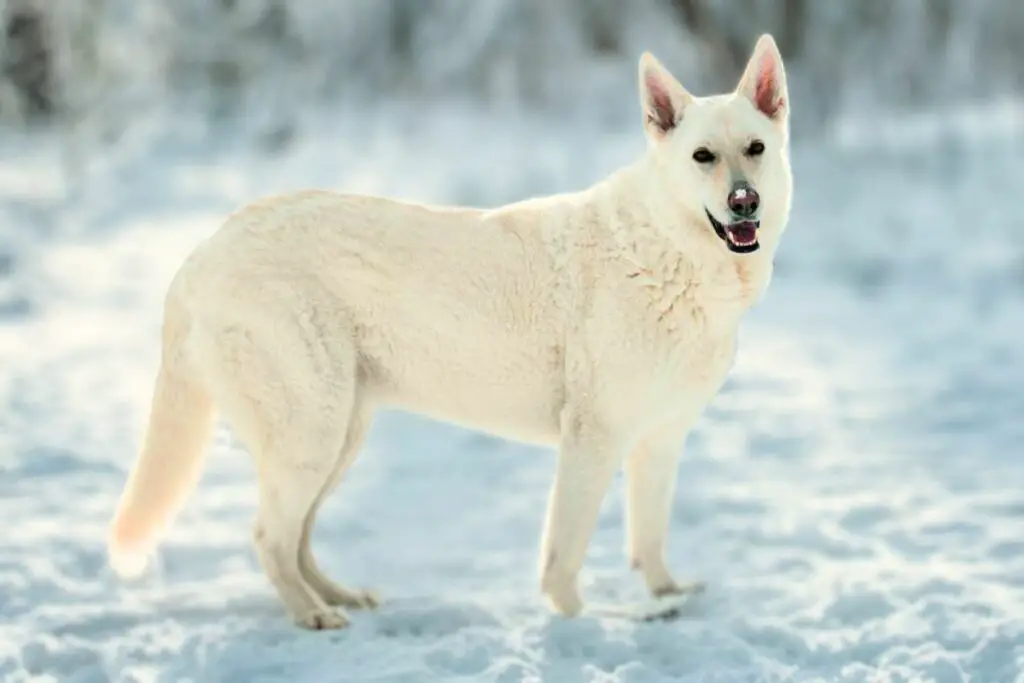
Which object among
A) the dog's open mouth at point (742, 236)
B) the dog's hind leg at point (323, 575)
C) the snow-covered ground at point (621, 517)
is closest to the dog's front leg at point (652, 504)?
the snow-covered ground at point (621, 517)

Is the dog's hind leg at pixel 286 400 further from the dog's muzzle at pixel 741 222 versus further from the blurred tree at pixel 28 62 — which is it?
the blurred tree at pixel 28 62

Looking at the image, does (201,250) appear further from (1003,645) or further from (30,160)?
(30,160)

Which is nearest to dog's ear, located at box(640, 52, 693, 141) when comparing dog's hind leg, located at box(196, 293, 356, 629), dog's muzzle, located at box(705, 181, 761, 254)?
dog's muzzle, located at box(705, 181, 761, 254)

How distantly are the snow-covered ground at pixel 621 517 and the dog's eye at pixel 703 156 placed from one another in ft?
4.38

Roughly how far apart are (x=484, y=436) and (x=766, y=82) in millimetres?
2915

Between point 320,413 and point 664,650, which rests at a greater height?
point 320,413

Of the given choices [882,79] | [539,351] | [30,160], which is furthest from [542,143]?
[539,351]

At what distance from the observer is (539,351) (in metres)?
3.44

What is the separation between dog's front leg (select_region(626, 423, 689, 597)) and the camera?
3.72m

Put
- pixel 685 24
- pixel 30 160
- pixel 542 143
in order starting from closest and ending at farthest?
pixel 685 24
pixel 542 143
pixel 30 160

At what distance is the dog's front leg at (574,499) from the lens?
3410 mm

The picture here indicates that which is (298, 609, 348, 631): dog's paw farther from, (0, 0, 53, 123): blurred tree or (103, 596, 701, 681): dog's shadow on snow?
(0, 0, 53, 123): blurred tree

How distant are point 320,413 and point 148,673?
83 centimetres

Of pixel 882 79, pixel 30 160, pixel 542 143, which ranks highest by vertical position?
pixel 882 79
